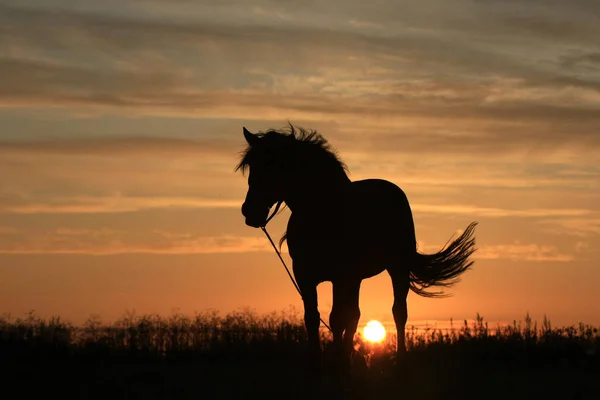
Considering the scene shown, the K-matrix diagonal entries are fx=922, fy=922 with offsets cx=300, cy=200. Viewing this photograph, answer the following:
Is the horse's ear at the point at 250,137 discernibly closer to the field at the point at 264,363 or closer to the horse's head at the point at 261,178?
the horse's head at the point at 261,178

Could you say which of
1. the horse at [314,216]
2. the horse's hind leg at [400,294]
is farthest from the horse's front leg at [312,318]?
the horse's hind leg at [400,294]

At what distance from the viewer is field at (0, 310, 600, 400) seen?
983cm

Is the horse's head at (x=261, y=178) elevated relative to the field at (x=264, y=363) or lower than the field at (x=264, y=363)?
elevated

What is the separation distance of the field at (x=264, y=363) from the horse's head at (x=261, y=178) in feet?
6.47

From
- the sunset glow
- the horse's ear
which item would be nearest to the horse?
the horse's ear

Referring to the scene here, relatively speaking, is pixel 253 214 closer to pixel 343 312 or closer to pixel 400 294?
pixel 343 312

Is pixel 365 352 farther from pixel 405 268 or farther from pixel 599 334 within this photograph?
pixel 599 334

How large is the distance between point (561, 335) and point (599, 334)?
672mm

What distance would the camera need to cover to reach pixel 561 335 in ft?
46.9

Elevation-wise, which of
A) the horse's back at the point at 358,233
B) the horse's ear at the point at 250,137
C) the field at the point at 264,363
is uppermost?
the horse's ear at the point at 250,137

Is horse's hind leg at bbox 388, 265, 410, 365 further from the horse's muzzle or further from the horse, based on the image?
the horse's muzzle

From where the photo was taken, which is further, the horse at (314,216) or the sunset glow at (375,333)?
the sunset glow at (375,333)

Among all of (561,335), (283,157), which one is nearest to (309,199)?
(283,157)

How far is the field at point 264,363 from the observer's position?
983 cm
